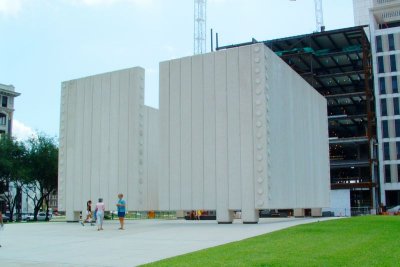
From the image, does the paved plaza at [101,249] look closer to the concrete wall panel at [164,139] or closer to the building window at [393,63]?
the concrete wall panel at [164,139]

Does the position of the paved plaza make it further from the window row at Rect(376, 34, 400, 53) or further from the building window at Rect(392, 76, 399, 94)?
the window row at Rect(376, 34, 400, 53)

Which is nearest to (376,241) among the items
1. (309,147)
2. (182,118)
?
(182,118)

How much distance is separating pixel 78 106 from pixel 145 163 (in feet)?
20.7

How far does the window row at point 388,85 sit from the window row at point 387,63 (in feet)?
4.28

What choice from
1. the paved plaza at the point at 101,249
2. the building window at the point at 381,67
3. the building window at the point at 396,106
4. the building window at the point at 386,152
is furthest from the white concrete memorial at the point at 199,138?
the building window at the point at 381,67

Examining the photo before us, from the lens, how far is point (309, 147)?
122ft

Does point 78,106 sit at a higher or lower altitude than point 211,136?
higher

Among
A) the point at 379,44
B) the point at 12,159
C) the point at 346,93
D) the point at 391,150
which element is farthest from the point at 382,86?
the point at 12,159

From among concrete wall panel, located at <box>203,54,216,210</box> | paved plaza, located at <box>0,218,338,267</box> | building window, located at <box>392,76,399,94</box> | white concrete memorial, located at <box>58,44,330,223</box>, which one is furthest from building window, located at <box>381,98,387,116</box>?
paved plaza, located at <box>0,218,338,267</box>

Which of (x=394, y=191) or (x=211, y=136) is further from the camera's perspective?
(x=394, y=191)

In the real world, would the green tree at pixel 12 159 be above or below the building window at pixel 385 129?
below

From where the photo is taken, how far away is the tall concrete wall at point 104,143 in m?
32.0

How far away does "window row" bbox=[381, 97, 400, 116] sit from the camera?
249 feet

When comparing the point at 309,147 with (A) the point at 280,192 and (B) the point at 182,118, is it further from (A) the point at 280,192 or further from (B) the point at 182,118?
(B) the point at 182,118
